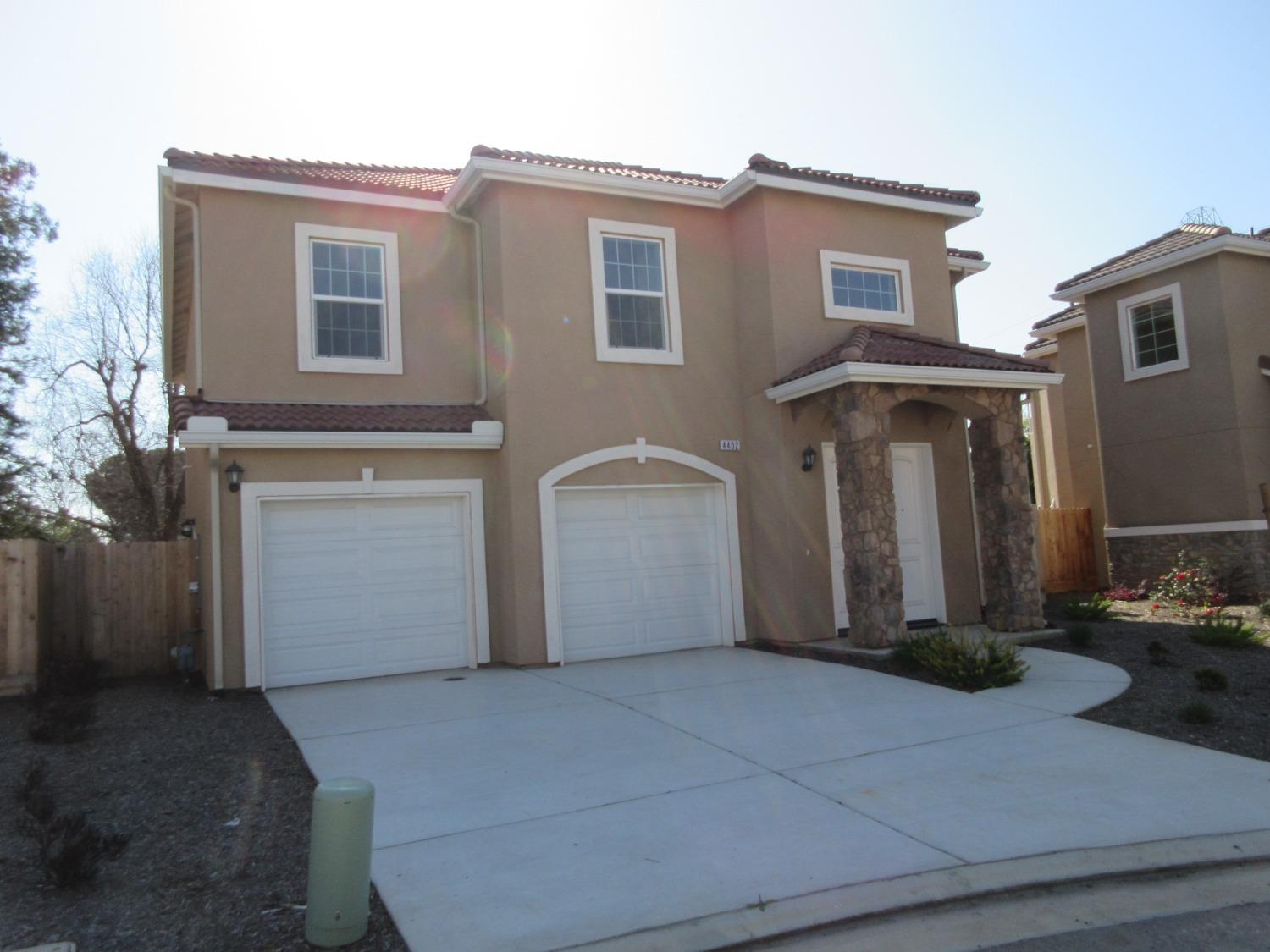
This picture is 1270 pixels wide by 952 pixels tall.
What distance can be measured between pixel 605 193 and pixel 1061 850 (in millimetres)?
9569

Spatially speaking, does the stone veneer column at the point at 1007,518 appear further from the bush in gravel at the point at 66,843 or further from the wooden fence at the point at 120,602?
the wooden fence at the point at 120,602

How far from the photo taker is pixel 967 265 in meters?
15.3

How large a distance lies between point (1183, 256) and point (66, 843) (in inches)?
685

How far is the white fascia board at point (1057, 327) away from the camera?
Answer: 63.1 ft

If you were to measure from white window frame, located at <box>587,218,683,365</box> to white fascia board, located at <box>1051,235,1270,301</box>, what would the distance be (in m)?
9.17

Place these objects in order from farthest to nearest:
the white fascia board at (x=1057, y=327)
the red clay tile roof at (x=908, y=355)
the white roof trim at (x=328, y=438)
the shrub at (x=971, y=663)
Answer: the white fascia board at (x=1057, y=327)
the red clay tile roof at (x=908, y=355)
the white roof trim at (x=328, y=438)
the shrub at (x=971, y=663)

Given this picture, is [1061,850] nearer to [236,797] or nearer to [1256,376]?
[236,797]

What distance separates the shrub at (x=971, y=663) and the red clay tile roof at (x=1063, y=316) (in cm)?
1166

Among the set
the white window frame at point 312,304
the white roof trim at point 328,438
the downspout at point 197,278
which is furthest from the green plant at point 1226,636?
the downspout at point 197,278

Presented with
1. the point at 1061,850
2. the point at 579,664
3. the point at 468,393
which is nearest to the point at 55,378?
the point at 468,393

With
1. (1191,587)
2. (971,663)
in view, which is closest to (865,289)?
(971,663)

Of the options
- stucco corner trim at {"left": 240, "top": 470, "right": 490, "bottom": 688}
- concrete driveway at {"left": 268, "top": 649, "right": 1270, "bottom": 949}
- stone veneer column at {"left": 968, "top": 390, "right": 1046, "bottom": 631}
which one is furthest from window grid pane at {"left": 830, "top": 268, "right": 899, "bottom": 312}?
concrete driveway at {"left": 268, "top": 649, "right": 1270, "bottom": 949}

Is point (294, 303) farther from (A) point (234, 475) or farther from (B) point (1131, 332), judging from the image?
(B) point (1131, 332)

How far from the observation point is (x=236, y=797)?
641 centimetres
